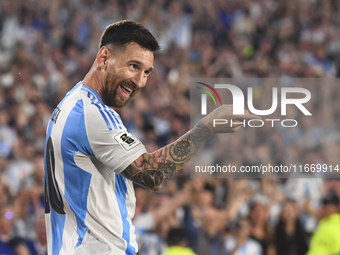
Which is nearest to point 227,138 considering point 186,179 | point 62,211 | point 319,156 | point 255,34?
point 186,179

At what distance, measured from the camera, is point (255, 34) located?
1113cm

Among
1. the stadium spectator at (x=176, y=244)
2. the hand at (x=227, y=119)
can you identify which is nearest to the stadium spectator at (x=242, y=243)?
the stadium spectator at (x=176, y=244)

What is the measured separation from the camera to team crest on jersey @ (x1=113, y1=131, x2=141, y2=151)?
2107 millimetres

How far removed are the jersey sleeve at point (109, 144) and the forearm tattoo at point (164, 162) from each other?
0.14 ft

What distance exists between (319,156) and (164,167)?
5.93m

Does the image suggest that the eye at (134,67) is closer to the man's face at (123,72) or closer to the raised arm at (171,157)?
the man's face at (123,72)

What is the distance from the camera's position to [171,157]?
220 cm

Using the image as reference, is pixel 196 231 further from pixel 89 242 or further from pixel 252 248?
pixel 89 242

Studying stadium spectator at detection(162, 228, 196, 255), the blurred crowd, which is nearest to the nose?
stadium spectator at detection(162, 228, 196, 255)

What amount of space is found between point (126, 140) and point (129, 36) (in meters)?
0.59

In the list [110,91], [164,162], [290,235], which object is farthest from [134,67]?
[290,235]

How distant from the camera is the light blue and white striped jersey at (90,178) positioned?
2.10m

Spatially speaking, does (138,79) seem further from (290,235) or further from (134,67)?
(290,235)

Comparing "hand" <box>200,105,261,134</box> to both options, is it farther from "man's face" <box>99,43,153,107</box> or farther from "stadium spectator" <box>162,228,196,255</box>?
"stadium spectator" <box>162,228,196,255</box>
